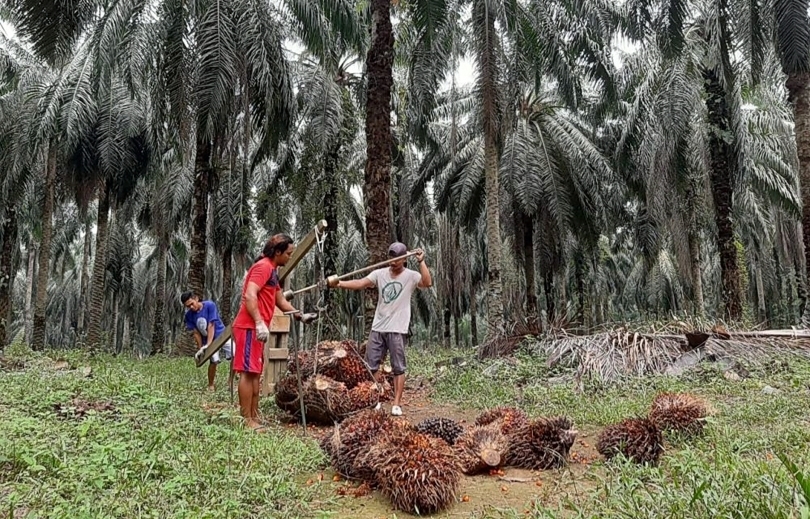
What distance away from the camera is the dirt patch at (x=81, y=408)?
4.38 m

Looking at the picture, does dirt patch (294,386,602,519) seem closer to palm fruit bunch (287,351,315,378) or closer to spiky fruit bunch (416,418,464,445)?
spiky fruit bunch (416,418,464,445)

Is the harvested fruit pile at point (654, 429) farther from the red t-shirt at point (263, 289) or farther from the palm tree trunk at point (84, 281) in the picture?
the palm tree trunk at point (84, 281)

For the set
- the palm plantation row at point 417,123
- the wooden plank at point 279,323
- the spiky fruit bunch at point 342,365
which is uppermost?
the palm plantation row at point 417,123

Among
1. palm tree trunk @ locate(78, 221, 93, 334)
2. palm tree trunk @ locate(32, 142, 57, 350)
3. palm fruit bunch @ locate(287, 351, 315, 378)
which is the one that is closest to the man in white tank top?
palm fruit bunch @ locate(287, 351, 315, 378)

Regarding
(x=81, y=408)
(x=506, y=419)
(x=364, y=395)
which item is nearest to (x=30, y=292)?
(x=81, y=408)

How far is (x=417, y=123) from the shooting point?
16.0m

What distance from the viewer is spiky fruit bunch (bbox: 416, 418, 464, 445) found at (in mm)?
4320

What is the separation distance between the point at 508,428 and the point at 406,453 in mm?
1151

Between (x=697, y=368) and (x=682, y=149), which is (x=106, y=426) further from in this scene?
(x=682, y=149)

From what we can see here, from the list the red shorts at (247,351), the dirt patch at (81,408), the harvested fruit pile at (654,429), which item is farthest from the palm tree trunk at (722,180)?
the dirt patch at (81,408)

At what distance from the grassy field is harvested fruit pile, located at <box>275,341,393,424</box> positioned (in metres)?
0.48

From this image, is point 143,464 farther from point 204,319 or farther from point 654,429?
point 204,319

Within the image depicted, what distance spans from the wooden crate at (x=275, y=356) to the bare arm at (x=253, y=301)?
1454 mm

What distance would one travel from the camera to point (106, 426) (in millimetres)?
3930
